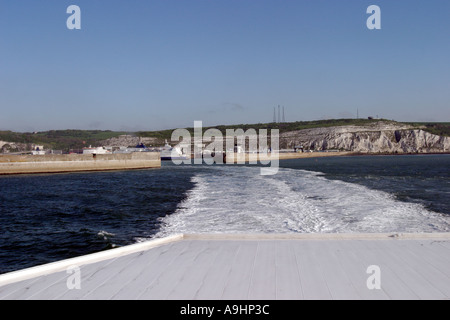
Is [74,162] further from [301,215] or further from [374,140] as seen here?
[374,140]

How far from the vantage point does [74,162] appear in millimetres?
52156

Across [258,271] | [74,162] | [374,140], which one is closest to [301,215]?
[258,271]

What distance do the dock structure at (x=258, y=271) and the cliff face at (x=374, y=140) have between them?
166 meters

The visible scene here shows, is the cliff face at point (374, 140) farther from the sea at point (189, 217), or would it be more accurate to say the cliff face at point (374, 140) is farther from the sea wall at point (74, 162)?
the sea at point (189, 217)

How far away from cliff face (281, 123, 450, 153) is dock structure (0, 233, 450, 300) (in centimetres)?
16599

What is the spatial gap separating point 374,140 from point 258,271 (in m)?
175

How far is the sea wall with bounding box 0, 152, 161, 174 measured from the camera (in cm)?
4769

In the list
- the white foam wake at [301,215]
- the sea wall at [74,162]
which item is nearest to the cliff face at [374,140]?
the sea wall at [74,162]

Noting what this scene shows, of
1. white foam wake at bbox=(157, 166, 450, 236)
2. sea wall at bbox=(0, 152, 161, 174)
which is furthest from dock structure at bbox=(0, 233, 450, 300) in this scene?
sea wall at bbox=(0, 152, 161, 174)

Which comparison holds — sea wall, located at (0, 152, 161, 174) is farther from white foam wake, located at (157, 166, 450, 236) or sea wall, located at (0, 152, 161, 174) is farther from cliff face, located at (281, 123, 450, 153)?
cliff face, located at (281, 123, 450, 153)

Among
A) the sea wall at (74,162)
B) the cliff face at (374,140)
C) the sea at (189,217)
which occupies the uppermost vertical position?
the cliff face at (374,140)

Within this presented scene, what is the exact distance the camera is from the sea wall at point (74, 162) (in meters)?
47.7
